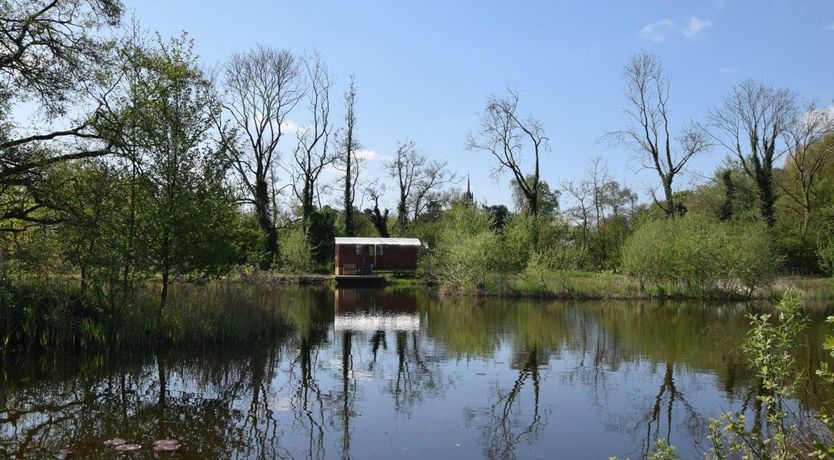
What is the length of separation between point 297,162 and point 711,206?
30.6m

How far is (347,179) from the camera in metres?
48.6

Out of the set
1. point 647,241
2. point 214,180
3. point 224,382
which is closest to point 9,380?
point 224,382

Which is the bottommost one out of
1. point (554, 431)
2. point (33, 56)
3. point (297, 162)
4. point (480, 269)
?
point (554, 431)

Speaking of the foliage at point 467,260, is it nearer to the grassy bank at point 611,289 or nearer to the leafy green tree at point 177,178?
the grassy bank at point 611,289

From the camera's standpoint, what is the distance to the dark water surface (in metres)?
7.54

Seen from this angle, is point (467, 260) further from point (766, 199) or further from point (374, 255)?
point (766, 199)

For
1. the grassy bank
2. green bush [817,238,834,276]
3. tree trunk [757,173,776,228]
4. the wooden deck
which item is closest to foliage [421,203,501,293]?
the grassy bank

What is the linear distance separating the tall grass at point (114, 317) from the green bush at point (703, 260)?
67.8 feet

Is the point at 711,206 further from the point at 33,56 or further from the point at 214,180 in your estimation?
the point at 33,56

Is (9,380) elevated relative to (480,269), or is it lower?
lower

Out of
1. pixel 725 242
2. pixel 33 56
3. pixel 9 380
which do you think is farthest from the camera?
pixel 725 242

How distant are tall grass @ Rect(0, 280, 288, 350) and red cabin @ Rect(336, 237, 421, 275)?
26322 millimetres

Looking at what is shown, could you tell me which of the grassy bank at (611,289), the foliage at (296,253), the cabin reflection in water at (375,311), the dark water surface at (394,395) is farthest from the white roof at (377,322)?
the foliage at (296,253)

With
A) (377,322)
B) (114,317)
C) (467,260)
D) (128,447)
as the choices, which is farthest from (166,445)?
(467,260)
